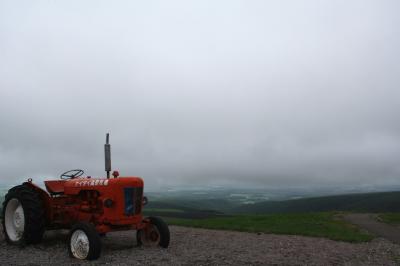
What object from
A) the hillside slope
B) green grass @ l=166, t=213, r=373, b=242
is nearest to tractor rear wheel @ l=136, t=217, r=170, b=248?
green grass @ l=166, t=213, r=373, b=242

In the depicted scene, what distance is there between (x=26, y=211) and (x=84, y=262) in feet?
10.4

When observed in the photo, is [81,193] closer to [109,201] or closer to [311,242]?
[109,201]

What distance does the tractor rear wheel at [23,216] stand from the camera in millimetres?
11742

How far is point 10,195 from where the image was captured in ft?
41.2

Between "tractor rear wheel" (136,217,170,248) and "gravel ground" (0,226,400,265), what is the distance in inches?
13.6

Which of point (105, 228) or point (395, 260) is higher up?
point (105, 228)

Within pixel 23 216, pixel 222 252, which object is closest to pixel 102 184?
pixel 23 216

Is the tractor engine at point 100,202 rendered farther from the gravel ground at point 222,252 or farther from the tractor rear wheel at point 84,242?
the gravel ground at point 222,252

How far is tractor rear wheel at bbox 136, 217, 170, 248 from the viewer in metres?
12.0

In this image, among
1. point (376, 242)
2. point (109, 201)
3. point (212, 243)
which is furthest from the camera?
point (376, 242)

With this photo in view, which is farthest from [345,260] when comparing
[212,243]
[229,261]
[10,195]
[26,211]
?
[10,195]

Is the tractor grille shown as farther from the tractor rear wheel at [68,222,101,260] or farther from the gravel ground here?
the tractor rear wheel at [68,222,101,260]

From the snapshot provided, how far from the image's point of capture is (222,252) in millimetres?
11344

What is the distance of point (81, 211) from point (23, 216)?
1.98 meters
